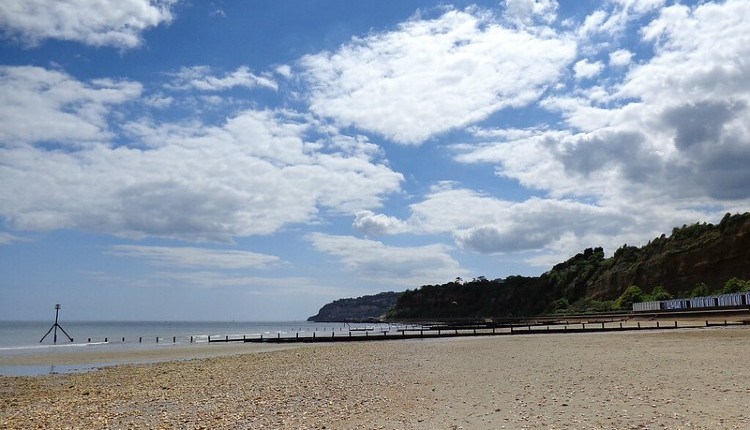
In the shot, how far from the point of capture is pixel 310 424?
12.7 m

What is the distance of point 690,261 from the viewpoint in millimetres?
114188

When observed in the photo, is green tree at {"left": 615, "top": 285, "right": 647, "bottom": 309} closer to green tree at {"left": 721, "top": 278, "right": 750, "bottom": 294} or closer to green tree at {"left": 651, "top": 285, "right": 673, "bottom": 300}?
green tree at {"left": 651, "top": 285, "right": 673, "bottom": 300}

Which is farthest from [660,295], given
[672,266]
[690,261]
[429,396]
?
[429,396]

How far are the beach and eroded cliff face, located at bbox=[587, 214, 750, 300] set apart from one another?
94.0 metres

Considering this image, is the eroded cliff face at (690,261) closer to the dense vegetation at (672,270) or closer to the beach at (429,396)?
the dense vegetation at (672,270)

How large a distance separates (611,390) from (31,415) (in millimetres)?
17001

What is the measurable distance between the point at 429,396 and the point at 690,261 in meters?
117

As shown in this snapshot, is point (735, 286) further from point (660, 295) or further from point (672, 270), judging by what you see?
point (672, 270)

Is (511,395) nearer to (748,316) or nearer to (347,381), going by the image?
(347,381)

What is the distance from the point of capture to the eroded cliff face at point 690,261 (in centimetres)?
10525

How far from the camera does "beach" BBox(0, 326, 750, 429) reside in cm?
1215

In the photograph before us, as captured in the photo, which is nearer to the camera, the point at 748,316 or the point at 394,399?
the point at 394,399

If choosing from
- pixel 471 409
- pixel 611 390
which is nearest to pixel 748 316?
pixel 611 390

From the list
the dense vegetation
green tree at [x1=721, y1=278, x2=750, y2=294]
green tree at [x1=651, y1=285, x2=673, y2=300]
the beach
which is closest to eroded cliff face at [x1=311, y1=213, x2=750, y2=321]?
the dense vegetation
